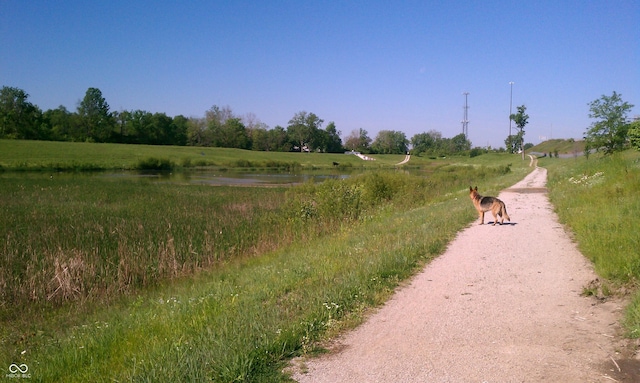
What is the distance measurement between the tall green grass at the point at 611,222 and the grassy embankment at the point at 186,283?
2786 mm

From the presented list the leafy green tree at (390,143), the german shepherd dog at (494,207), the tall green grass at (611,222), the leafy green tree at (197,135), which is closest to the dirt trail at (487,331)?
the tall green grass at (611,222)

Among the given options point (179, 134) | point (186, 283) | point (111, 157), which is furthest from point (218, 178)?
point (179, 134)

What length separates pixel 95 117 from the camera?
381 feet

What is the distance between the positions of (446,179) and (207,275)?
108 ft

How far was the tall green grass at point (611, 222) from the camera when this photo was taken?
260 inches

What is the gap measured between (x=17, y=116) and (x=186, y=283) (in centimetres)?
11185

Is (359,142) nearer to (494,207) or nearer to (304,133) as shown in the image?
(304,133)

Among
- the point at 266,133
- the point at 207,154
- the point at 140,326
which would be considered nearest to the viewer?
the point at 140,326

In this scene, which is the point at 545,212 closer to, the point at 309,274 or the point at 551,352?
the point at 309,274

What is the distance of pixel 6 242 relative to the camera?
13398 mm

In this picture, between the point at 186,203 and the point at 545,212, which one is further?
the point at 186,203

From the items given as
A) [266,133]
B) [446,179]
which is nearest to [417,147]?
[266,133]

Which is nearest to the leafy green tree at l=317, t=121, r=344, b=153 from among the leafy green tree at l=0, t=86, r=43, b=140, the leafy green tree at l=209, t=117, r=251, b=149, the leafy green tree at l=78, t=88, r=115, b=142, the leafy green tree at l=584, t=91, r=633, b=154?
the leafy green tree at l=209, t=117, r=251, b=149

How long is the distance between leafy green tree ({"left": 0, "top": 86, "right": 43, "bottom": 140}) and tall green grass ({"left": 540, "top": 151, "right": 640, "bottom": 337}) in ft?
361
